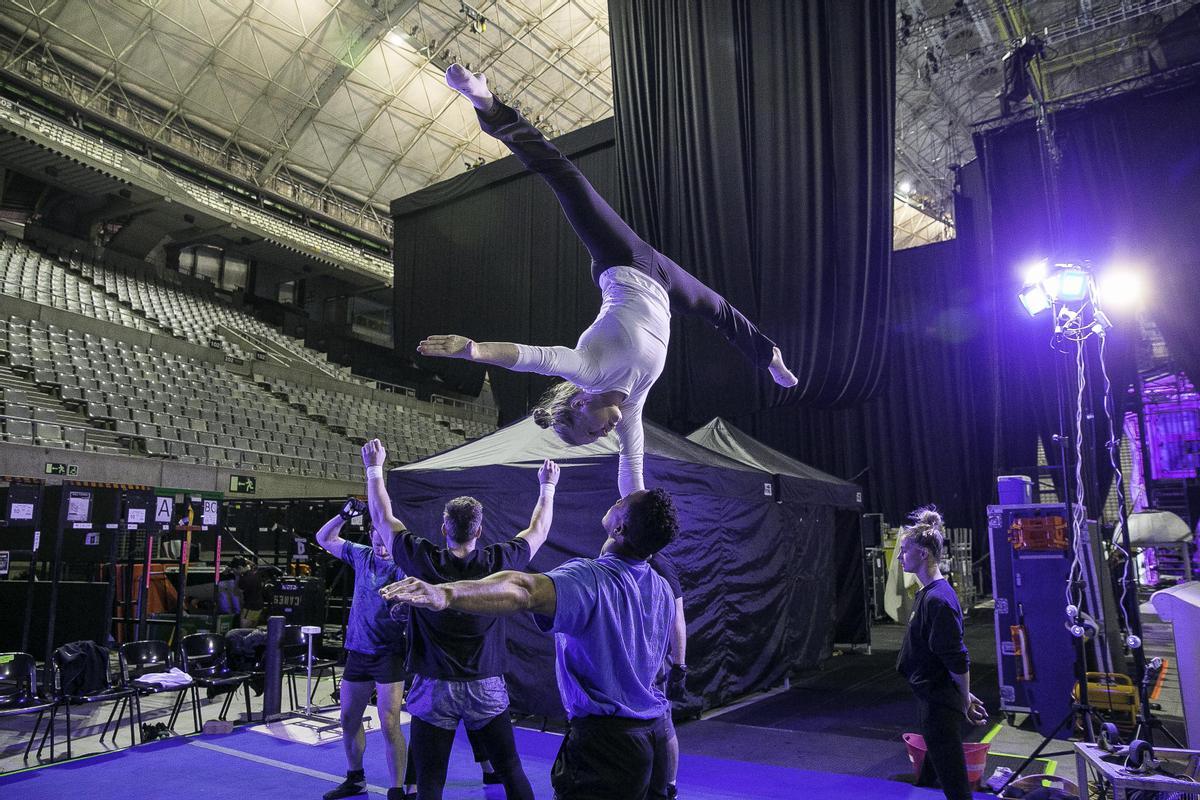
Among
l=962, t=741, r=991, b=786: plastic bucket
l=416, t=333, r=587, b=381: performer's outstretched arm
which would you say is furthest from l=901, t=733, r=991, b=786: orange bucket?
l=416, t=333, r=587, b=381: performer's outstretched arm

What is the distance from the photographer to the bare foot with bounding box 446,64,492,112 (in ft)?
7.02

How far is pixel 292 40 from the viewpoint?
17.6m

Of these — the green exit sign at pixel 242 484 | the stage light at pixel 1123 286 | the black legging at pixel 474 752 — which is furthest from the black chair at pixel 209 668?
the stage light at pixel 1123 286

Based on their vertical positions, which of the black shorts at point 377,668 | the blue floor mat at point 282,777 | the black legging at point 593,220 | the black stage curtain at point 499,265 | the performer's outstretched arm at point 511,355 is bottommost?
the blue floor mat at point 282,777

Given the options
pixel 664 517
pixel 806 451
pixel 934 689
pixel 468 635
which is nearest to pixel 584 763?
pixel 664 517

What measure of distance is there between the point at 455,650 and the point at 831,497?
5.68 m

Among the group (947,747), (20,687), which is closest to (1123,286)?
(947,747)

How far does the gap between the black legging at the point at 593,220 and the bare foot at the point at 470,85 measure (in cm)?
6

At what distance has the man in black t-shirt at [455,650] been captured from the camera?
111 inches

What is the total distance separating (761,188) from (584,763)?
6629 millimetres

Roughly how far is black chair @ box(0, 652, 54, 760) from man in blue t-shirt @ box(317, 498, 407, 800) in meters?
2.01

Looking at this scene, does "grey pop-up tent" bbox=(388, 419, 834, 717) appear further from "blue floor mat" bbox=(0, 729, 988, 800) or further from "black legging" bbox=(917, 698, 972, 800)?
"black legging" bbox=(917, 698, 972, 800)

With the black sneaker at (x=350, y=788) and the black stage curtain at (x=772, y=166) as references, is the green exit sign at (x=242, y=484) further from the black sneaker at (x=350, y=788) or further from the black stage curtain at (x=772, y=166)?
the black sneaker at (x=350, y=788)

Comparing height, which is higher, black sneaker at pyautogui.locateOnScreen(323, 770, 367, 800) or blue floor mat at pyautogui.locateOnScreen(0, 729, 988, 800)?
black sneaker at pyautogui.locateOnScreen(323, 770, 367, 800)
